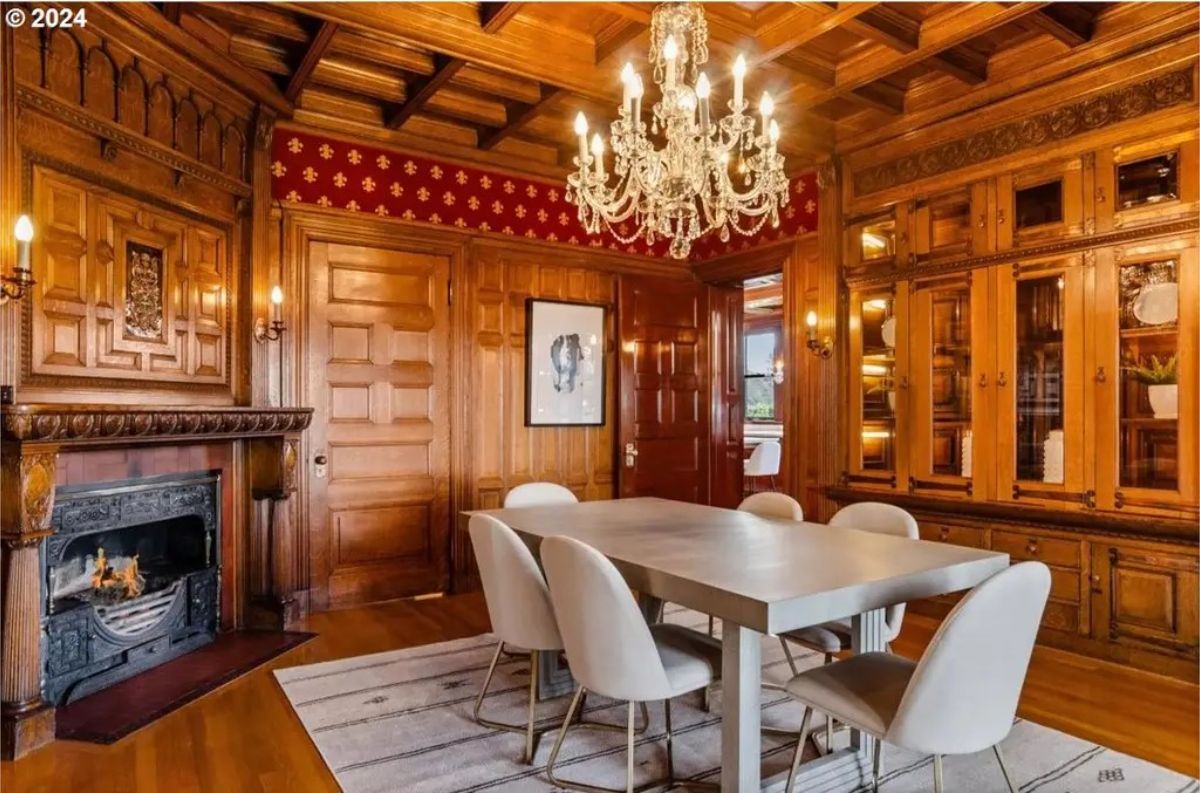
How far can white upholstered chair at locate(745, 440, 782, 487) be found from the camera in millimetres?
8625

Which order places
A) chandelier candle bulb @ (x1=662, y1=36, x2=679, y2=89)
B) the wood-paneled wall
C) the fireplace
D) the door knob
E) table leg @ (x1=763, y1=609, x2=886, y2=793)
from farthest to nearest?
the door knob
the wood-paneled wall
the fireplace
chandelier candle bulb @ (x1=662, y1=36, x2=679, y2=89)
table leg @ (x1=763, y1=609, x2=886, y2=793)

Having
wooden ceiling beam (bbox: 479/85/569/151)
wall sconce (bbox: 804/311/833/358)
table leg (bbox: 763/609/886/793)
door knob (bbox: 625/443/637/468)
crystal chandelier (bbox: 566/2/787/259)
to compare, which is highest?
wooden ceiling beam (bbox: 479/85/569/151)

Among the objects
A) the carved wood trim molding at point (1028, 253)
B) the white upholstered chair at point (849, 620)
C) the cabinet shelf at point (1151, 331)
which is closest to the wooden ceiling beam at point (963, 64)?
the carved wood trim molding at point (1028, 253)

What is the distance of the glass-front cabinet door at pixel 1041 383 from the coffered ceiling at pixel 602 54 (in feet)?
3.42

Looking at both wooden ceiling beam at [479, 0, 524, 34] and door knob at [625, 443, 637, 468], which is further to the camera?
door knob at [625, 443, 637, 468]

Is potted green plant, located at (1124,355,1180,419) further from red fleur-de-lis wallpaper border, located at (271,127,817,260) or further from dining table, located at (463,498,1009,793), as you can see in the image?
red fleur-de-lis wallpaper border, located at (271,127,817,260)

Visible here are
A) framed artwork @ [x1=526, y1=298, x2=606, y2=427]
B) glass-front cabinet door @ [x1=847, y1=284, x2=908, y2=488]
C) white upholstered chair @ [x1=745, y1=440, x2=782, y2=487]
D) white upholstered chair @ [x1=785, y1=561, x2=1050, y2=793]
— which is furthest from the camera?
white upholstered chair @ [x1=745, y1=440, x2=782, y2=487]

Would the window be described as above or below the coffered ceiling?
below

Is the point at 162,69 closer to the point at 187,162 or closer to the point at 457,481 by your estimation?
the point at 187,162

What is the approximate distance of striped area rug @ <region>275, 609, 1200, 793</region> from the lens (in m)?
2.45

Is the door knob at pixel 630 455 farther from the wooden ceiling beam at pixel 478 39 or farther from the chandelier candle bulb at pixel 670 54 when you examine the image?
the chandelier candle bulb at pixel 670 54

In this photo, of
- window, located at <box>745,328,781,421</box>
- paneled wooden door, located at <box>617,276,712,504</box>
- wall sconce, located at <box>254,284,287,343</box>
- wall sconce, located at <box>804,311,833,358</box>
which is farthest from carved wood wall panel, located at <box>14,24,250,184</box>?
window, located at <box>745,328,781,421</box>

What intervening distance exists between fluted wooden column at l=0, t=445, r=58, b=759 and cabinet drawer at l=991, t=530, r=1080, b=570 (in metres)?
4.35

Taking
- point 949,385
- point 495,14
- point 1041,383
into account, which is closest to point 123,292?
point 495,14
